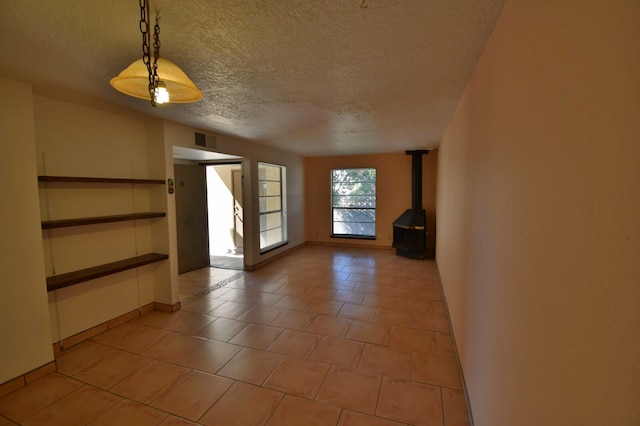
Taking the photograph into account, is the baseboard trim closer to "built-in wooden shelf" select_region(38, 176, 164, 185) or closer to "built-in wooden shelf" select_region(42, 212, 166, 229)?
"built-in wooden shelf" select_region(42, 212, 166, 229)

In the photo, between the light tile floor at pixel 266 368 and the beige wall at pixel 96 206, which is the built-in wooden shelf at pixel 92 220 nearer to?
the beige wall at pixel 96 206

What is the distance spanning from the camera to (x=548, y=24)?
0.79 metres

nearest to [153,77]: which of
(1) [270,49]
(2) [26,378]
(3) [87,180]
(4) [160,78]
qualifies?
(4) [160,78]

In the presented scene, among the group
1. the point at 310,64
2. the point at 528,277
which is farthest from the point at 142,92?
the point at 528,277

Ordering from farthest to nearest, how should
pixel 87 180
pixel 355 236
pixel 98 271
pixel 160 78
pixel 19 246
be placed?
pixel 355 236
pixel 98 271
pixel 87 180
pixel 19 246
pixel 160 78

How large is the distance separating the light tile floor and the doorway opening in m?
2.71

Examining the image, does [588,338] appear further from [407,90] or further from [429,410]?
[407,90]

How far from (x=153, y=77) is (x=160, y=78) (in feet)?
0.41

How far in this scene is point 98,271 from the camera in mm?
2625

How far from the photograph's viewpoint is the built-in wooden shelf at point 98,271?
233 cm

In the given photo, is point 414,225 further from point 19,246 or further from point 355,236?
point 19,246

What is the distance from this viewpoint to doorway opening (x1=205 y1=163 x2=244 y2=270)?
6.23 meters

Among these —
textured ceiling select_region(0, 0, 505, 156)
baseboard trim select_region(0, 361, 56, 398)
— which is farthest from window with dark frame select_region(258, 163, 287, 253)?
baseboard trim select_region(0, 361, 56, 398)

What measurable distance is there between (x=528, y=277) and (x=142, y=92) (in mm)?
1998
